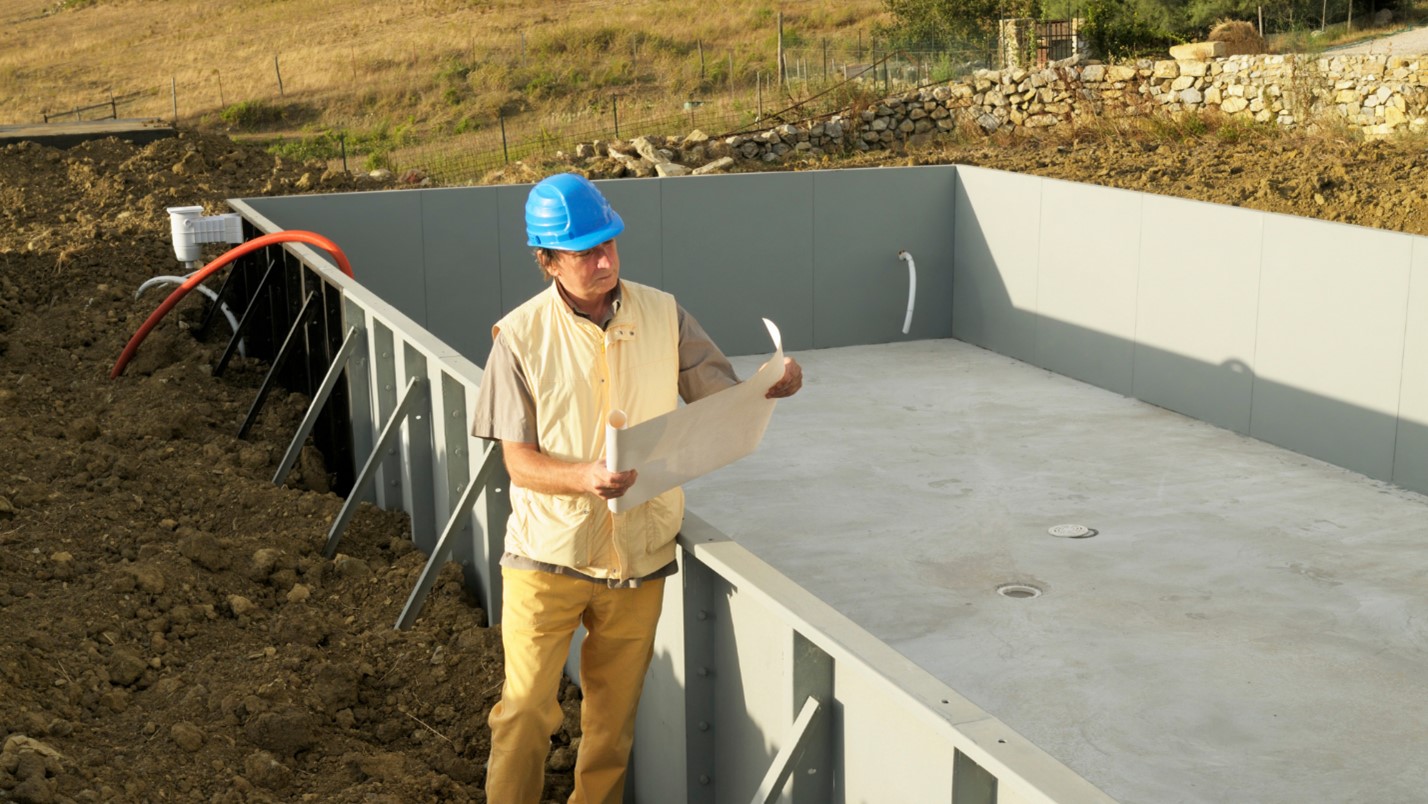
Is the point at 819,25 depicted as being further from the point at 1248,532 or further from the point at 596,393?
the point at 596,393

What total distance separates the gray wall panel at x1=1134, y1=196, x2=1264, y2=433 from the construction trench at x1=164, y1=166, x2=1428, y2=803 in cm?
3

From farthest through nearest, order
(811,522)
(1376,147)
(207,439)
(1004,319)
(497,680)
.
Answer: (1376,147)
(1004,319)
(811,522)
(207,439)
(497,680)

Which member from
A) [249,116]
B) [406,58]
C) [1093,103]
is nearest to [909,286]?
[1093,103]

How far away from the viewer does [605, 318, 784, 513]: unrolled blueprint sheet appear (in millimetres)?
3564

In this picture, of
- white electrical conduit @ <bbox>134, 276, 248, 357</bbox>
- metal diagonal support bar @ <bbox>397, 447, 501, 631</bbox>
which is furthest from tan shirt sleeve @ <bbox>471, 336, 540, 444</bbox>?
white electrical conduit @ <bbox>134, 276, 248, 357</bbox>

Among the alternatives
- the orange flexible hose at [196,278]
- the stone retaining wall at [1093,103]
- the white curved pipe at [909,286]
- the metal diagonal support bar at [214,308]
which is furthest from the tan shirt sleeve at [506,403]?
the stone retaining wall at [1093,103]

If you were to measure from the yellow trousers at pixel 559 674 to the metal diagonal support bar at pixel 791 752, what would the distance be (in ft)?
2.52

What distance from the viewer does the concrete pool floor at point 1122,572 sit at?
6.66 meters

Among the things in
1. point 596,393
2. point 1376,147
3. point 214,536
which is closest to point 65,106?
point 1376,147

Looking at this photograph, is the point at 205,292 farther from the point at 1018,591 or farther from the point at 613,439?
the point at 613,439

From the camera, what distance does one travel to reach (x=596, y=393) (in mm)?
4098

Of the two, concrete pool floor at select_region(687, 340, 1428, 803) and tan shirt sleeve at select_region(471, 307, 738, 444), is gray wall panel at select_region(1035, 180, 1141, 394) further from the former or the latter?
tan shirt sleeve at select_region(471, 307, 738, 444)

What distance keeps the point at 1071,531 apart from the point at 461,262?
6.70m

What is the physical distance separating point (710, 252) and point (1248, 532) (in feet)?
21.4
